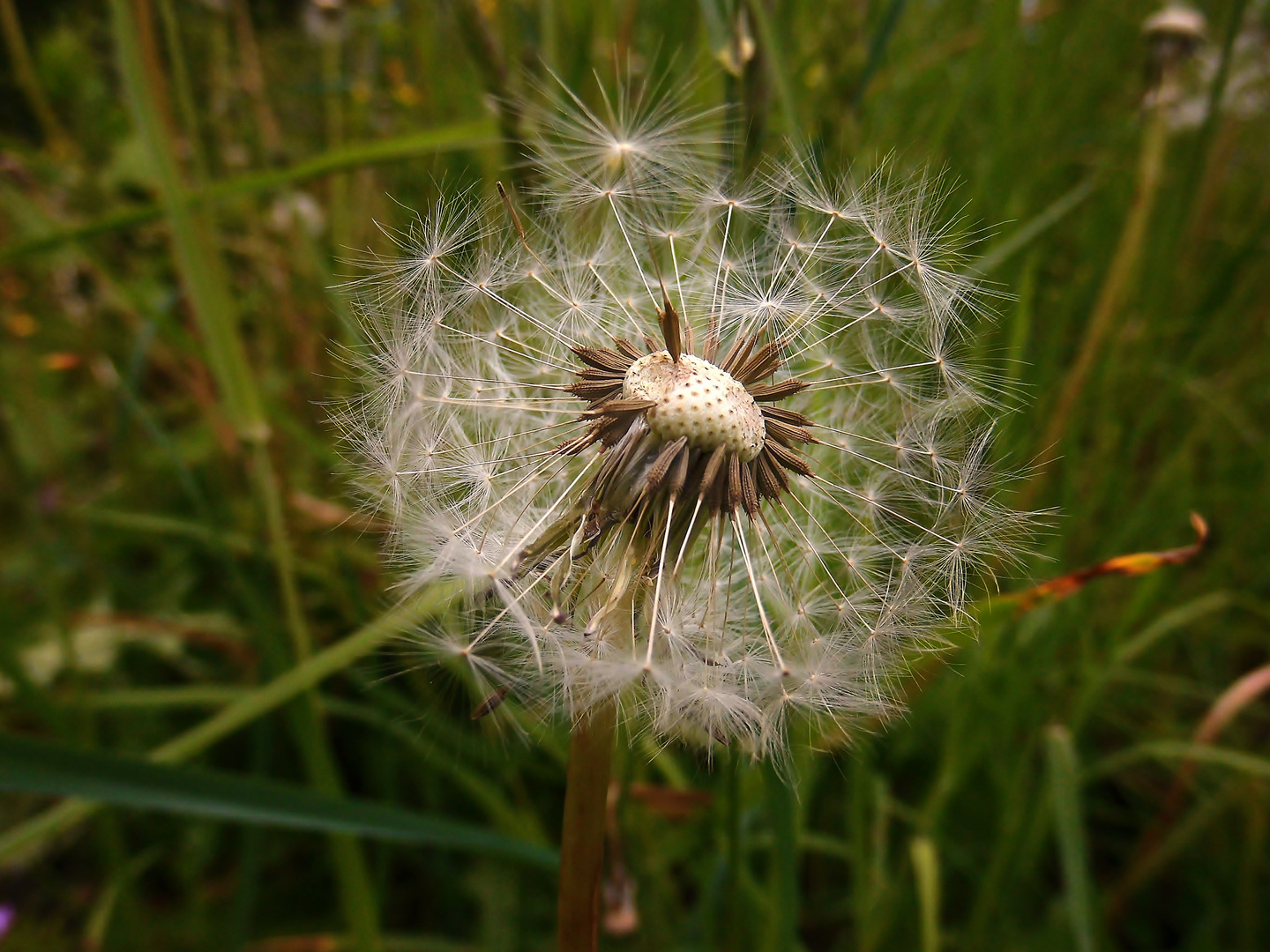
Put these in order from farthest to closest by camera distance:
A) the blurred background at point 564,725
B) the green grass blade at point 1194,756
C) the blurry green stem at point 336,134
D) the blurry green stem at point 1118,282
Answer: the blurry green stem at point 336,134 < the blurry green stem at point 1118,282 < the green grass blade at point 1194,756 < the blurred background at point 564,725

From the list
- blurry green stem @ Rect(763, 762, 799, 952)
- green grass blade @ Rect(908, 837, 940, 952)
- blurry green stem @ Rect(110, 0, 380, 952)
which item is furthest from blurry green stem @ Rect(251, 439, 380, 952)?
green grass blade @ Rect(908, 837, 940, 952)

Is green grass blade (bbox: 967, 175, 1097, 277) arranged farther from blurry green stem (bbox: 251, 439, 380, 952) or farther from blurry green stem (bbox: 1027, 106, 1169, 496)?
blurry green stem (bbox: 251, 439, 380, 952)

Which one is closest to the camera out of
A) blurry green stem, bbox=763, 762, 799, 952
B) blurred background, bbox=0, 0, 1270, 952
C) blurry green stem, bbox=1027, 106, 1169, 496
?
blurry green stem, bbox=763, 762, 799, 952

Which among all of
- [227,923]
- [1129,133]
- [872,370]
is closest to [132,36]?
[872,370]

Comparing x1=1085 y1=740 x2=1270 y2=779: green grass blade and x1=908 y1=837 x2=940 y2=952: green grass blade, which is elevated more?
x1=1085 y1=740 x2=1270 y2=779: green grass blade

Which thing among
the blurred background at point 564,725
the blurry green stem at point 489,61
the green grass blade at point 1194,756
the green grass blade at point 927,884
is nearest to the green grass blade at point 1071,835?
the blurred background at point 564,725

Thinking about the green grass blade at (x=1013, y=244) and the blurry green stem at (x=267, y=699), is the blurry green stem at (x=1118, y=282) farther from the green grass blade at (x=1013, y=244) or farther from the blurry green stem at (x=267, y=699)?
the blurry green stem at (x=267, y=699)

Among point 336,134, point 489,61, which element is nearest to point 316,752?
point 489,61
